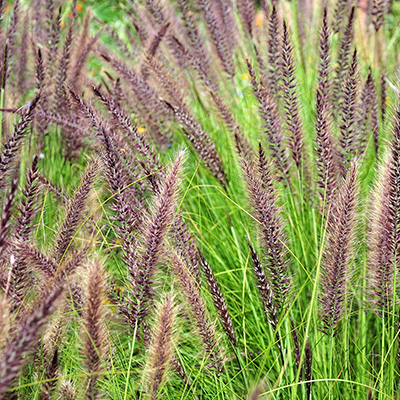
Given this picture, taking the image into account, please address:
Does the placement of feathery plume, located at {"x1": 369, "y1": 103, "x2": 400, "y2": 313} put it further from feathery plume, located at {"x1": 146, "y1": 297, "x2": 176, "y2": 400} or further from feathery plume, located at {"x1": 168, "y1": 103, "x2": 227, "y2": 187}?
feathery plume, located at {"x1": 168, "y1": 103, "x2": 227, "y2": 187}

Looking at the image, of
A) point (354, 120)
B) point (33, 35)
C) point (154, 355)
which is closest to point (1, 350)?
point (154, 355)

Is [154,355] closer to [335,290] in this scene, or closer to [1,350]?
[1,350]

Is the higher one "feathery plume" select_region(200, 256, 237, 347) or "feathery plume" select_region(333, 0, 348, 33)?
"feathery plume" select_region(333, 0, 348, 33)

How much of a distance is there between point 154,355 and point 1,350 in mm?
302

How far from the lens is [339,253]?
1321mm

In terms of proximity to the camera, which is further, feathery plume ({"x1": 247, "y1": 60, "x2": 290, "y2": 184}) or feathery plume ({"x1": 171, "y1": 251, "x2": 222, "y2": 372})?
feathery plume ({"x1": 247, "y1": 60, "x2": 290, "y2": 184})

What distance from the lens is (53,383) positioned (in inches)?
45.6

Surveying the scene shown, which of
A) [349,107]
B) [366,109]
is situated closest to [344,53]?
[366,109]

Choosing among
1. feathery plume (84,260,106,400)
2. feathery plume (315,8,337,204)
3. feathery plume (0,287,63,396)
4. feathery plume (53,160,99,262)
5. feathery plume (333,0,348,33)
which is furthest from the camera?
feathery plume (333,0,348,33)

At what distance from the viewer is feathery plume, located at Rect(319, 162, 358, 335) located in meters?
1.30

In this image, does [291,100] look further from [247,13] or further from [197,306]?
[247,13]

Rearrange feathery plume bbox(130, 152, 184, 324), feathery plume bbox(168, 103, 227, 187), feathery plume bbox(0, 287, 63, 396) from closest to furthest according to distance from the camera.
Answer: feathery plume bbox(0, 287, 63, 396)
feathery plume bbox(130, 152, 184, 324)
feathery plume bbox(168, 103, 227, 187)

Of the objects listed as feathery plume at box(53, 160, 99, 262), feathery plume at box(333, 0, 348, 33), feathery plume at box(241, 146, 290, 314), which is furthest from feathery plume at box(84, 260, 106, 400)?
feathery plume at box(333, 0, 348, 33)

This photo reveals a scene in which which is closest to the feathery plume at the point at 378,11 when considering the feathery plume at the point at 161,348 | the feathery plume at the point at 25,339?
the feathery plume at the point at 161,348
